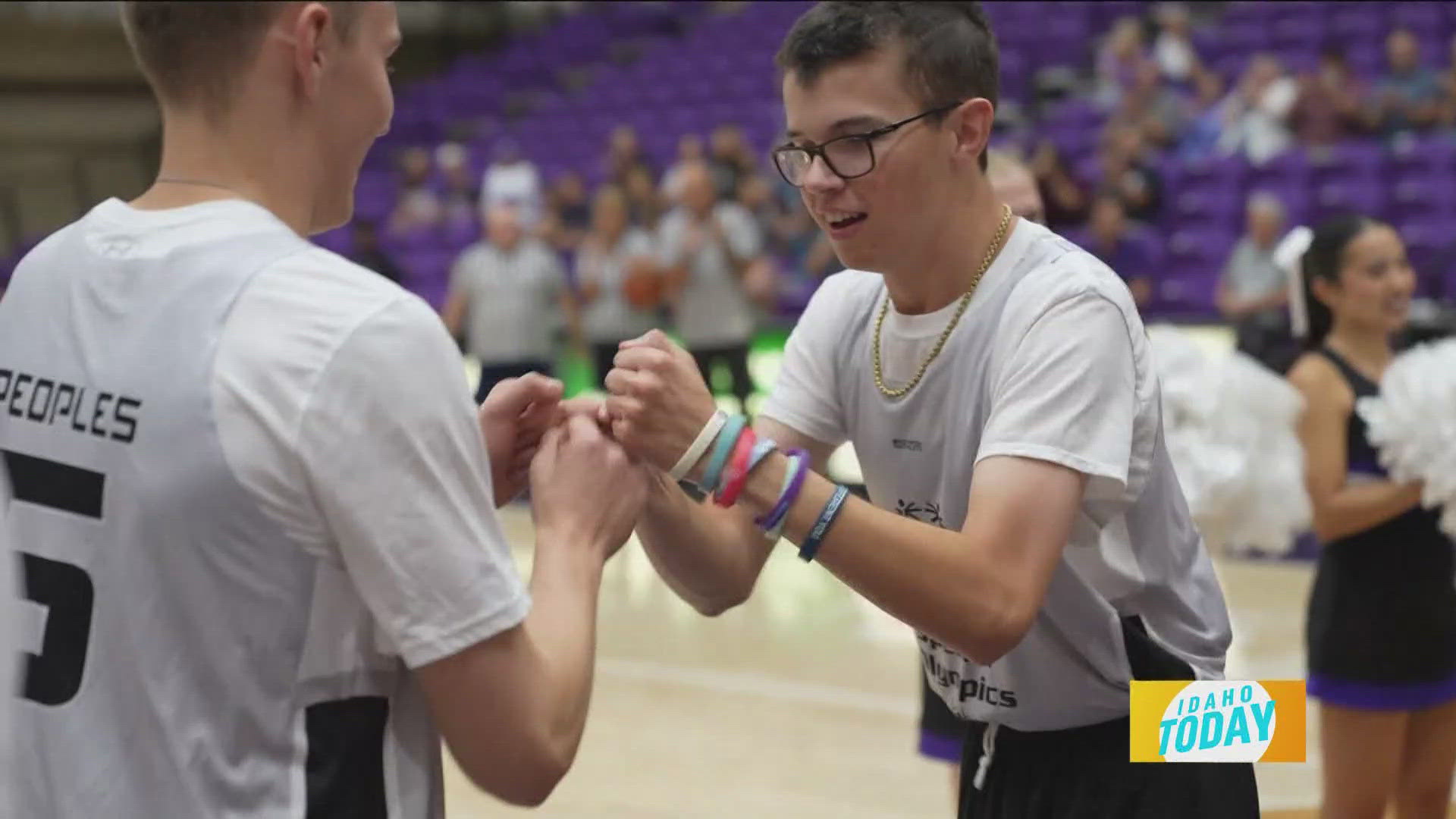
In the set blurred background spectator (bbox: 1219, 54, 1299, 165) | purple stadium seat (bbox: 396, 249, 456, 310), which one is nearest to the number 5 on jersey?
blurred background spectator (bbox: 1219, 54, 1299, 165)

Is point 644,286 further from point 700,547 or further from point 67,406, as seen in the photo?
point 67,406

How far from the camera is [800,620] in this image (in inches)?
289

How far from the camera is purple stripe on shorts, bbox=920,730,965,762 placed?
12.4 ft

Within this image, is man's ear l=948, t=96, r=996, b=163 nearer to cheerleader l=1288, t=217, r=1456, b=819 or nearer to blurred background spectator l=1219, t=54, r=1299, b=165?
cheerleader l=1288, t=217, r=1456, b=819

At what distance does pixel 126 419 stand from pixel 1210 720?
56.6 inches

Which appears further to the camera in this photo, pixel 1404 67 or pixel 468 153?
pixel 468 153

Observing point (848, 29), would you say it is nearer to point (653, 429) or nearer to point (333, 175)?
point (653, 429)

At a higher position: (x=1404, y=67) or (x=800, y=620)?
(x=1404, y=67)

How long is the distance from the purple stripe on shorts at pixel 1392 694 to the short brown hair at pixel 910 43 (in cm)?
208

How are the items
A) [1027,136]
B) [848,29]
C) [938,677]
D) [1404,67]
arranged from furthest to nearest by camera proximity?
[1027,136] < [1404,67] < [938,677] < [848,29]

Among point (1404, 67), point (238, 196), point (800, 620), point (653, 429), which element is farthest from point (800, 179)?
point (1404, 67)

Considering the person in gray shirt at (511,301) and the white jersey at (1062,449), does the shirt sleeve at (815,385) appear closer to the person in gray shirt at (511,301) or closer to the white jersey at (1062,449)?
the white jersey at (1062,449)

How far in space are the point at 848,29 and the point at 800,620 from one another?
5.41m

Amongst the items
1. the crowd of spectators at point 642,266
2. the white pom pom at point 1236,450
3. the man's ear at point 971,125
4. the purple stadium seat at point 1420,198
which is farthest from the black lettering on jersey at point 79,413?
the purple stadium seat at point 1420,198
